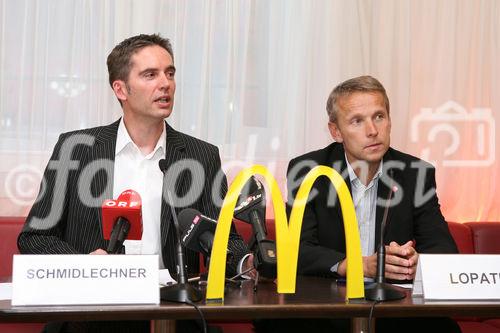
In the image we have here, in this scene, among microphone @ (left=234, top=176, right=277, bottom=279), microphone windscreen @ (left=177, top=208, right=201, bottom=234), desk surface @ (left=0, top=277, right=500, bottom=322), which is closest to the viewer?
desk surface @ (left=0, top=277, right=500, bottom=322)

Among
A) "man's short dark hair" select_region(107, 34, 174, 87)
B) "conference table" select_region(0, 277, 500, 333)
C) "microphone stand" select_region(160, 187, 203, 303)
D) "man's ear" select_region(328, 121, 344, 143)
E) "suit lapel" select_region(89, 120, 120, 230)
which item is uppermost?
"man's short dark hair" select_region(107, 34, 174, 87)

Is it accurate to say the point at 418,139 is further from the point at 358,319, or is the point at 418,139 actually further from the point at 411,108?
the point at 358,319

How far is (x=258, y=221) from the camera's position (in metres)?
1.91

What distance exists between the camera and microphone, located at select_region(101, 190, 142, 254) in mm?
1911

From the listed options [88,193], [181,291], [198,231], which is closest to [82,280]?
[181,291]

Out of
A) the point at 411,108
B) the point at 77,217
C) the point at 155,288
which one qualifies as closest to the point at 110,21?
the point at 77,217

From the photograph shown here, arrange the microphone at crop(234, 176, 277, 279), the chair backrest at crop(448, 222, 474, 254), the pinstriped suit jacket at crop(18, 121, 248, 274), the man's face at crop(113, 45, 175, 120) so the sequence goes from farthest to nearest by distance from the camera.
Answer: the chair backrest at crop(448, 222, 474, 254) < the man's face at crop(113, 45, 175, 120) < the pinstriped suit jacket at crop(18, 121, 248, 274) < the microphone at crop(234, 176, 277, 279)

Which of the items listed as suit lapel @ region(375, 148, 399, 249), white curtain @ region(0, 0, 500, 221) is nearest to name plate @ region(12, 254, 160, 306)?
suit lapel @ region(375, 148, 399, 249)

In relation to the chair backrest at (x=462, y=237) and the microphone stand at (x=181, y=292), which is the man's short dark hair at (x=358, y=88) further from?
the microphone stand at (x=181, y=292)

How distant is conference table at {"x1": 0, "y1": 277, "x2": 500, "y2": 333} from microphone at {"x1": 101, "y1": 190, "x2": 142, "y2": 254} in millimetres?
250

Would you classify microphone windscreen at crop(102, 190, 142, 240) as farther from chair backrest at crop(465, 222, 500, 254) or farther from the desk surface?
chair backrest at crop(465, 222, 500, 254)

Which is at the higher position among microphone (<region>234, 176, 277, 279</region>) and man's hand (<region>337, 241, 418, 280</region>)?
microphone (<region>234, 176, 277, 279</region>)

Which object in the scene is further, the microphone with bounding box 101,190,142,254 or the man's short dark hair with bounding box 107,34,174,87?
the man's short dark hair with bounding box 107,34,174,87

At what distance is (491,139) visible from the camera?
382 centimetres
